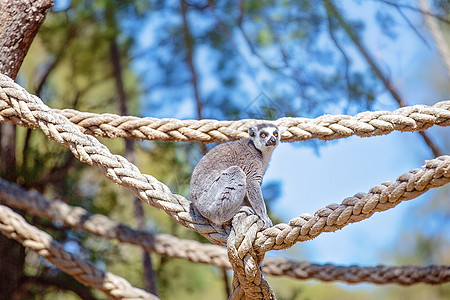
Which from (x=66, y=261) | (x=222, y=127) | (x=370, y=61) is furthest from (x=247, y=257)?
(x=370, y=61)

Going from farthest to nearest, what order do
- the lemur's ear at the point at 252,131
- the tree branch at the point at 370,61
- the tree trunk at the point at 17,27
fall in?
the tree branch at the point at 370,61
the lemur's ear at the point at 252,131
the tree trunk at the point at 17,27

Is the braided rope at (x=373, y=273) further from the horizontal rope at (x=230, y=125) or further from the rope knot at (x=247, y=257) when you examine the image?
the rope knot at (x=247, y=257)

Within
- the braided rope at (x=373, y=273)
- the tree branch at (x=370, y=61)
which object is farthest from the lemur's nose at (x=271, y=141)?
the tree branch at (x=370, y=61)

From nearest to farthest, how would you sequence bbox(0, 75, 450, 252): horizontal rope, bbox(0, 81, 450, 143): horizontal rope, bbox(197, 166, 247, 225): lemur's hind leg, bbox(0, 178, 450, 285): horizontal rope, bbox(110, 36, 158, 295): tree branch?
1. bbox(0, 75, 450, 252): horizontal rope
2. bbox(197, 166, 247, 225): lemur's hind leg
3. bbox(0, 81, 450, 143): horizontal rope
4. bbox(0, 178, 450, 285): horizontal rope
5. bbox(110, 36, 158, 295): tree branch

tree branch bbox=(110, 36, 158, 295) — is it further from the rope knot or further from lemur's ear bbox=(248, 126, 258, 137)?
the rope knot

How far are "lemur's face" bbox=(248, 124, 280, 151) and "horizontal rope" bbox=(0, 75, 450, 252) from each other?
0.77 meters

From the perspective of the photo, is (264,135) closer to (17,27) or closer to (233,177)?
(233,177)

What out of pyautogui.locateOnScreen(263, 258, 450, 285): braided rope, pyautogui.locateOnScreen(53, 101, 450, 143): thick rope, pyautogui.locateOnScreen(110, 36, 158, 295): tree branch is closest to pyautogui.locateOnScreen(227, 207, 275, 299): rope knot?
pyautogui.locateOnScreen(53, 101, 450, 143): thick rope

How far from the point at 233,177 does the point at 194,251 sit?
52.7 inches

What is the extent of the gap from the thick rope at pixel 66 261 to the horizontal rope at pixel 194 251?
65cm

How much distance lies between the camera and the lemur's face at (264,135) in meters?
2.84

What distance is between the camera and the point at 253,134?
2.97 meters

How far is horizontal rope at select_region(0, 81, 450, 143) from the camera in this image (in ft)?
7.86

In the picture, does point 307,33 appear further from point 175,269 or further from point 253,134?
point 175,269
